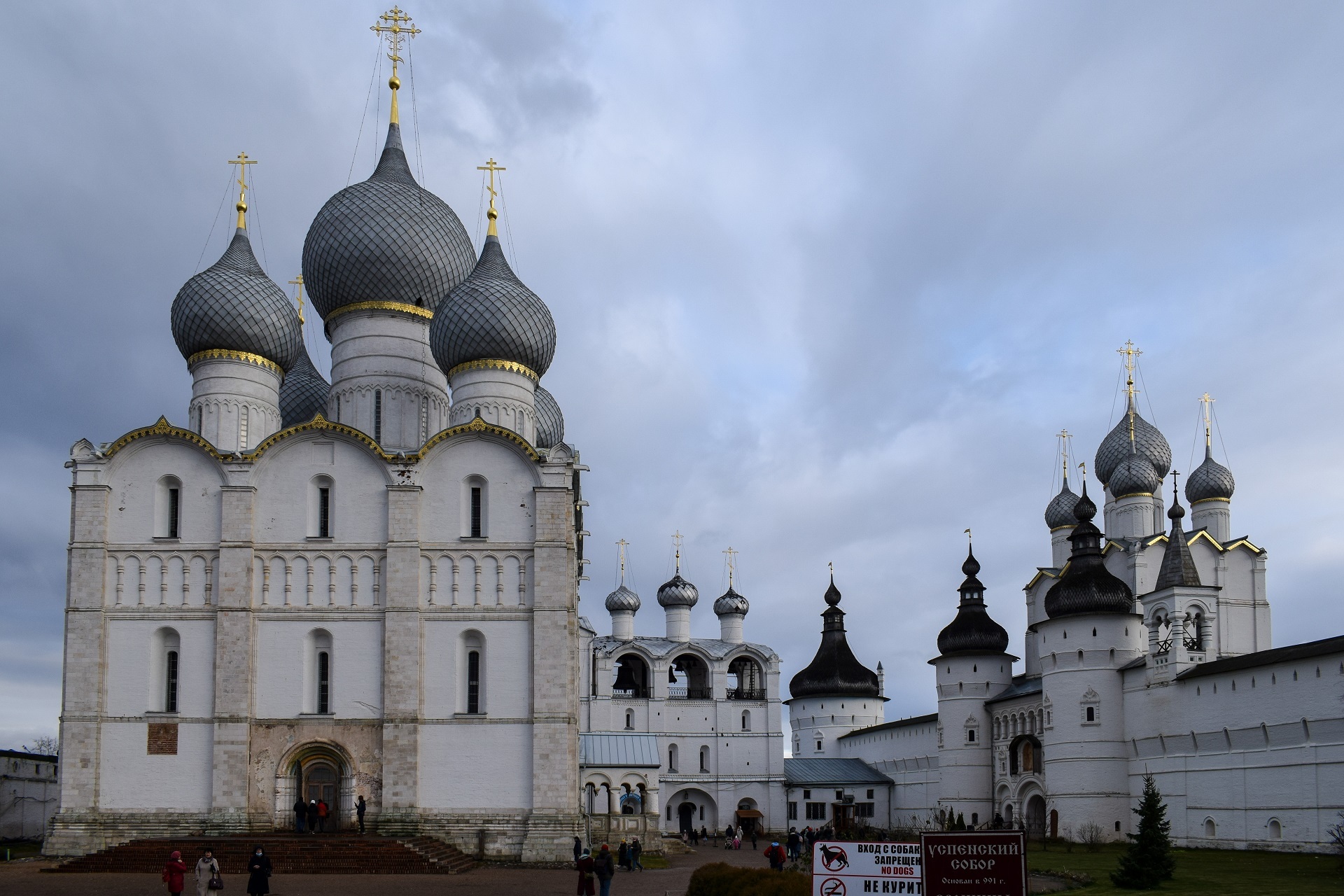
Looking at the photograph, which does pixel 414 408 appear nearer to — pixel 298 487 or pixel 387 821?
pixel 298 487

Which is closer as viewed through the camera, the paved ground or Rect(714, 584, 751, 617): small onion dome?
the paved ground

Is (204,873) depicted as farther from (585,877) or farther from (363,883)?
(585,877)

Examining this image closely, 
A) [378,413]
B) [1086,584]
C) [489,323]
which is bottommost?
[1086,584]

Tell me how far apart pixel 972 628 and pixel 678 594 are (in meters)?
12.9

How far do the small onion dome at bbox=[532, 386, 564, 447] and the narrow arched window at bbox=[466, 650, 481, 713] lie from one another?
10.8 m

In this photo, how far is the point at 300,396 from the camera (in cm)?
3303

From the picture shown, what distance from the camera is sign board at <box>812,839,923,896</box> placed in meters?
9.62

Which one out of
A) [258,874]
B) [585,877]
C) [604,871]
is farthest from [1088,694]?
[258,874]

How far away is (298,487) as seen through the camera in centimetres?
2658

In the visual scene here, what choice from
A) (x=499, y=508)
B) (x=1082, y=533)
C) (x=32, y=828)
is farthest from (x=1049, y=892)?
(x=32, y=828)

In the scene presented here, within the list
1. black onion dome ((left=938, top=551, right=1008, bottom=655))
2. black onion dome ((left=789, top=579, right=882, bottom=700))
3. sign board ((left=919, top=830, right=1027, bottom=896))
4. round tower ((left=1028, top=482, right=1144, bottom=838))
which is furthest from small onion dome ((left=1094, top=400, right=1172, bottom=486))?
sign board ((left=919, top=830, right=1027, bottom=896))

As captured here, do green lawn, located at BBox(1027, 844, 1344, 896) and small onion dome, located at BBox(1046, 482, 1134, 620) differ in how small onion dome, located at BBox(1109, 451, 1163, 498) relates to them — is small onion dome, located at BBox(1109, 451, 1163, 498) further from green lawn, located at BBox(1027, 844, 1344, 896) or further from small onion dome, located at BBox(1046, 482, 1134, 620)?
green lawn, located at BBox(1027, 844, 1344, 896)

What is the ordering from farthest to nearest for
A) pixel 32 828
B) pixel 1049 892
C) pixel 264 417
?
pixel 32 828
pixel 264 417
pixel 1049 892

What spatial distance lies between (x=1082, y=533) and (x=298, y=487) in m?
25.1
